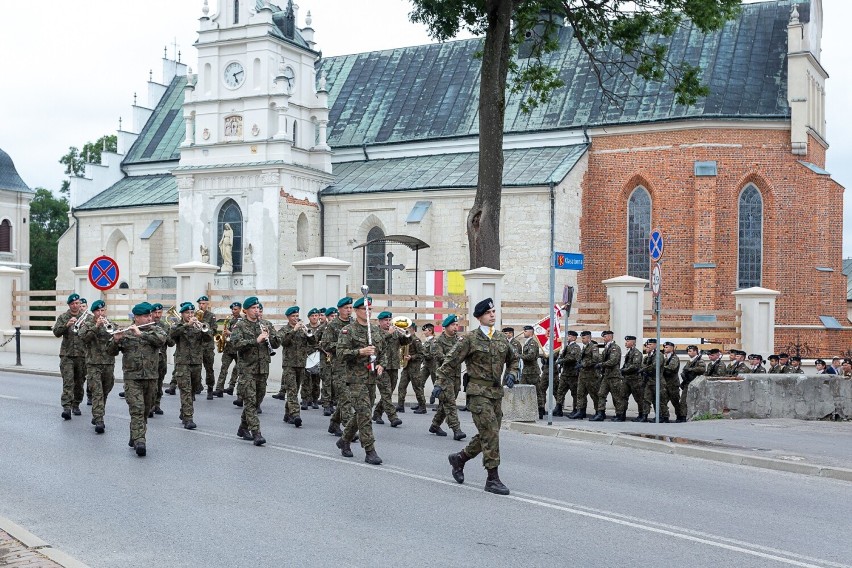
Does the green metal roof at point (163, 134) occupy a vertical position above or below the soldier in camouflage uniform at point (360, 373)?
above

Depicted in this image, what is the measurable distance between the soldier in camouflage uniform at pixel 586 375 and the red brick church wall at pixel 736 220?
50.5ft

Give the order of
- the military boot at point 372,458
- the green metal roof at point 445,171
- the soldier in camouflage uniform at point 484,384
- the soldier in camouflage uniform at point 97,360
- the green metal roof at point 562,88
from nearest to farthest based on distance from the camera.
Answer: the soldier in camouflage uniform at point 484,384 → the military boot at point 372,458 → the soldier in camouflage uniform at point 97,360 → the green metal roof at point 562,88 → the green metal roof at point 445,171

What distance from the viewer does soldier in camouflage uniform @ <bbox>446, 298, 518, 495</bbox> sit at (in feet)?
31.6

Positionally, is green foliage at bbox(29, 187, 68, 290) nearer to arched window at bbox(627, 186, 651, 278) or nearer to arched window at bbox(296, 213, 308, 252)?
arched window at bbox(296, 213, 308, 252)

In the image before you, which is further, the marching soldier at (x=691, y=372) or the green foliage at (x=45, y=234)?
the green foliage at (x=45, y=234)

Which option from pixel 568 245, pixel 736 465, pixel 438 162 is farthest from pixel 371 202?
pixel 736 465

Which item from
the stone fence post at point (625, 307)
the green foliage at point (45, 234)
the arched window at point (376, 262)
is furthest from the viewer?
the green foliage at point (45, 234)

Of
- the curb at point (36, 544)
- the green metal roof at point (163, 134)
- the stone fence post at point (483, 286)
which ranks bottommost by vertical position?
the curb at point (36, 544)

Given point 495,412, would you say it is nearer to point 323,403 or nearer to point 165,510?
point 165,510

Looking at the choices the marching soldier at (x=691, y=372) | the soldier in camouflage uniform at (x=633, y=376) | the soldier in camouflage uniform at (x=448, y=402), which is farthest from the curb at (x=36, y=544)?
the marching soldier at (x=691, y=372)

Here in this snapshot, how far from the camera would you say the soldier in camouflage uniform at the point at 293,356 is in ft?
48.4

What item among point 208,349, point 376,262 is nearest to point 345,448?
point 208,349

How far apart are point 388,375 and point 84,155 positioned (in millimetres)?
60772

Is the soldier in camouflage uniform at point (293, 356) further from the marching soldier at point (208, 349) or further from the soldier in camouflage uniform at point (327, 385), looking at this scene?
the marching soldier at point (208, 349)
